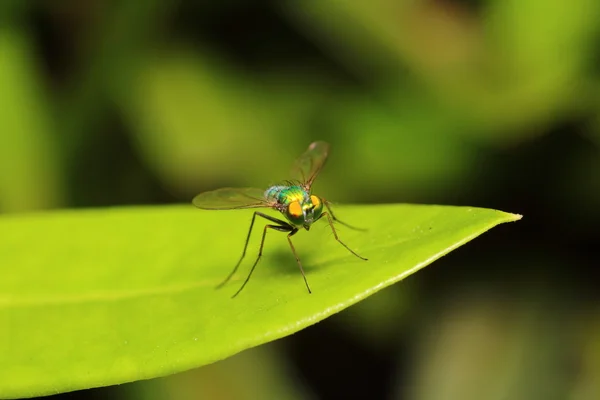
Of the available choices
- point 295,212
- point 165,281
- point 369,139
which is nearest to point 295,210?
point 295,212

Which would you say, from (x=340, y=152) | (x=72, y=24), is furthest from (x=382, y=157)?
(x=72, y=24)

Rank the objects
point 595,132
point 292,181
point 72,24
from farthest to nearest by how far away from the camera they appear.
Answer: point 72,24 → point 595,132 → point 292,181

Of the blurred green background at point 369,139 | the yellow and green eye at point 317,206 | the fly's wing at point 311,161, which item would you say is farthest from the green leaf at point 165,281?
the blurred green background at point 369,139

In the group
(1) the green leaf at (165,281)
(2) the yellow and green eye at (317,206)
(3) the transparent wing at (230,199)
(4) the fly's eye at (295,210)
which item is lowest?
(1) the green leaf at (165,281)

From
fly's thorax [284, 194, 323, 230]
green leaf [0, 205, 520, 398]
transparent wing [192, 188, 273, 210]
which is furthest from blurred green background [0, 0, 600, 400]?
fly's thorax [284, 194, 323, 230]

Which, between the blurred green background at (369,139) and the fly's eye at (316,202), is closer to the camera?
the fly's eye at (316,202)

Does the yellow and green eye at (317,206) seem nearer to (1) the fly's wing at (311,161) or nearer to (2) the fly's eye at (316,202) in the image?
(2) the fly's eye at (316,202)

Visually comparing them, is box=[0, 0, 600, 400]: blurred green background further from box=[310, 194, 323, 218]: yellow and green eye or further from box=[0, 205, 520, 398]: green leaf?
box=[310, 194, 323, 218]: yellow and green eye

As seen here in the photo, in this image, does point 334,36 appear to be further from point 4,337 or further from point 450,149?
point 4,337
